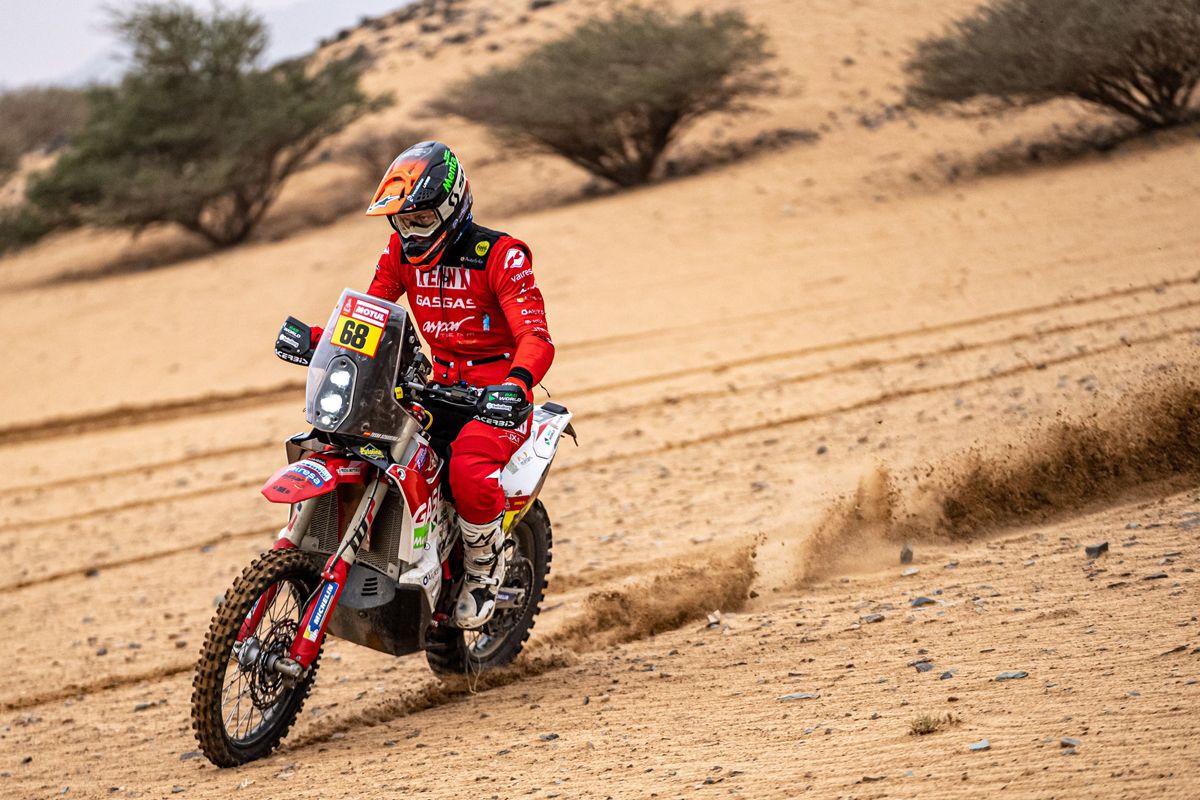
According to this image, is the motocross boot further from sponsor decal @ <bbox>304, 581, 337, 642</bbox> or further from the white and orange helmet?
the white and orange helmet

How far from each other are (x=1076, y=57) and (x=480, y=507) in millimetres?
13860

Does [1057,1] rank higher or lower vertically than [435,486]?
lower

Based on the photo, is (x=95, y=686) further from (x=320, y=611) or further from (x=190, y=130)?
(x=190, y=130)

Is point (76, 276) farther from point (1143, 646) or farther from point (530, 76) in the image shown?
point (1143, 646)

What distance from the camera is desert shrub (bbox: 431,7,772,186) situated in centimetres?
1978

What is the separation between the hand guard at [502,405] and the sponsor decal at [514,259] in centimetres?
63

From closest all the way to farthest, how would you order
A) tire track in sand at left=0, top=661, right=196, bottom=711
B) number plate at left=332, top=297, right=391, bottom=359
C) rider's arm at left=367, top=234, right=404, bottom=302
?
number plate at left=332, top=297, right=391, bottom=359 < rider's arm at left=367, top=234, right=404, bottom=302 < tire track in sand at left=0, top=661, right=196, bottom=711

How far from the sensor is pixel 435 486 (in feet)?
16.3

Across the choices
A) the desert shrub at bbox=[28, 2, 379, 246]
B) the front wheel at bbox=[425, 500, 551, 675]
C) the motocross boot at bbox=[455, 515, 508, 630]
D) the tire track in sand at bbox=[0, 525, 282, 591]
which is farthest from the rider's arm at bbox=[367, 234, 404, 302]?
the desert shrub at bbox=[28, 2, 379, 246]

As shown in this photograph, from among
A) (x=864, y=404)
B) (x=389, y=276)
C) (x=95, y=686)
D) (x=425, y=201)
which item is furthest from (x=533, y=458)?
(x=864, y=404)

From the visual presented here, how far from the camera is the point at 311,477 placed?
448 cm

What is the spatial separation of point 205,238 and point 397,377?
2001 cm

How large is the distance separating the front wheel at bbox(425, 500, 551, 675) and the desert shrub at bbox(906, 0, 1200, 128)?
1292 centimetres

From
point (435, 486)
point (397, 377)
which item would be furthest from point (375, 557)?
point (397, 377)
